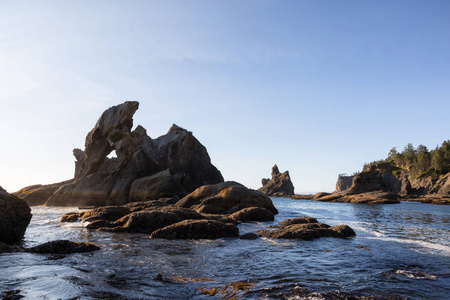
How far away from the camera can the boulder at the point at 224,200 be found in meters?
27.8

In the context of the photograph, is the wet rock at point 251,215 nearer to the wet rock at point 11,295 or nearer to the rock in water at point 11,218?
the rock in water at point 11,218

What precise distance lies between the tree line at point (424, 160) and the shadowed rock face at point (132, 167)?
3439 inches

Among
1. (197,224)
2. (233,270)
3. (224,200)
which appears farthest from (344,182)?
(233,270)

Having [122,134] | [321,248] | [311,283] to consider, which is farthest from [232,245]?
[122,134]

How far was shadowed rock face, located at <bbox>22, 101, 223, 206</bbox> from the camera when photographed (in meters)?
47.3

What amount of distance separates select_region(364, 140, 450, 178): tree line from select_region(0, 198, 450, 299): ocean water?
358ft

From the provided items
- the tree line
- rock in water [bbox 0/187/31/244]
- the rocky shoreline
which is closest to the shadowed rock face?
the rocky shoreline

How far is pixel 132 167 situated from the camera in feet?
170

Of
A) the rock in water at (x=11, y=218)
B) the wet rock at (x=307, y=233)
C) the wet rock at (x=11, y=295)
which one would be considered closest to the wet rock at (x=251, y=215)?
the wet rock at (x=307, y=233)

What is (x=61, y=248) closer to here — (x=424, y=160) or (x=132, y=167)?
(x=132, y=167)

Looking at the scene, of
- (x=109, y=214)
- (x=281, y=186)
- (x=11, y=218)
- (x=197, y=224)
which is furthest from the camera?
(x=281, y=186)

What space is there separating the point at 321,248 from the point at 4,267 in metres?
12.3

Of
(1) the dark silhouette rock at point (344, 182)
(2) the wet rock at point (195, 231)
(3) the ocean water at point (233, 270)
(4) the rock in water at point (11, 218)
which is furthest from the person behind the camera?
(1) the dark silhouette rock at point (344, 182)

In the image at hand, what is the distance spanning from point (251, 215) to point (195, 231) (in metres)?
9.37
